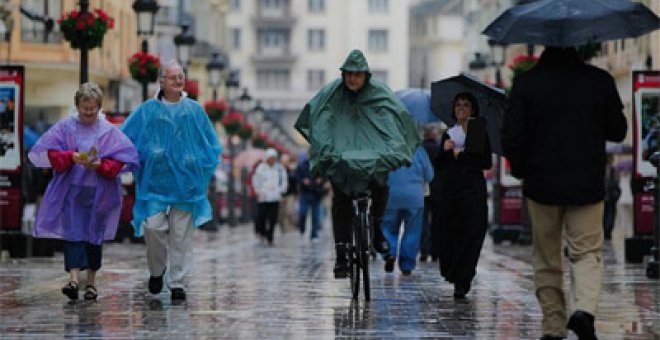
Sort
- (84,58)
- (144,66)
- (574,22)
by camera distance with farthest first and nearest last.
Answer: (144,66) → (84,58) → (574,22)

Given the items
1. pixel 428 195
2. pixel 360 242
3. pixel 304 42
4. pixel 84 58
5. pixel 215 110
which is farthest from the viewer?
pixel 304 42

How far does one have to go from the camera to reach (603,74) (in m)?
12.1

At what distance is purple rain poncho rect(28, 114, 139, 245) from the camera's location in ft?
53.1

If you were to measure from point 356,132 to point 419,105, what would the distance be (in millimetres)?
7056

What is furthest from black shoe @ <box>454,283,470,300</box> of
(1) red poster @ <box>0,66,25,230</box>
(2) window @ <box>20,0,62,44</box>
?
(2) window @ <box>20,0,62,44</box>

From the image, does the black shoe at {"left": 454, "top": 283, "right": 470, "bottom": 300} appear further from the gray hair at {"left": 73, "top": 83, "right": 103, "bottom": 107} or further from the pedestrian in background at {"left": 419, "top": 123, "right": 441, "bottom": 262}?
the pedestrian in background at {"left": 419, "top": 123, "right": 441, "bottom": 262}

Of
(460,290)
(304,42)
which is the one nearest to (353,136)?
(460,290)

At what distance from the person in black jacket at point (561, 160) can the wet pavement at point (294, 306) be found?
1.01 m

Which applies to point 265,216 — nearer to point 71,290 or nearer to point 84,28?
point 84,28

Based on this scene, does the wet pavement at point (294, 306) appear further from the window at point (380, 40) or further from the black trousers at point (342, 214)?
the window at point (380, 40)

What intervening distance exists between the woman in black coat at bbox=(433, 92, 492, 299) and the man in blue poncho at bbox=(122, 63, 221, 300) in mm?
2361

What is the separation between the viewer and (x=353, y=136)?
1655cm

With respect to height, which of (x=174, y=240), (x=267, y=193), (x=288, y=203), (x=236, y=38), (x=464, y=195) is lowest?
(x=288, y=203)

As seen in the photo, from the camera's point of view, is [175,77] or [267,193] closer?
[175,77]
